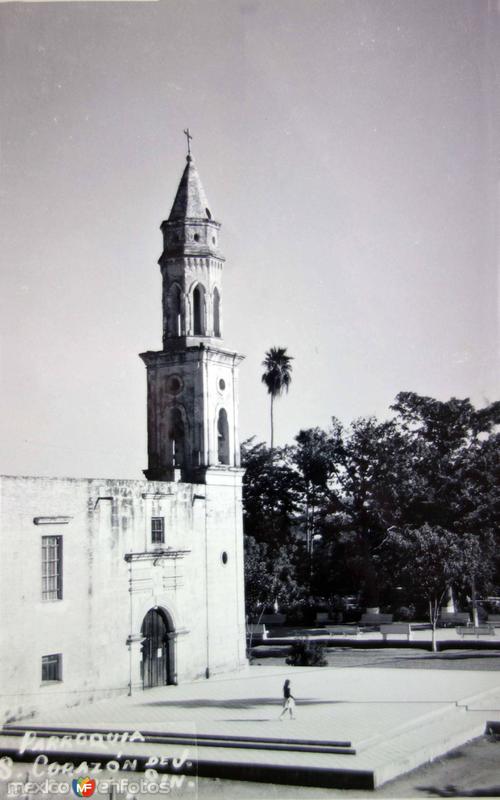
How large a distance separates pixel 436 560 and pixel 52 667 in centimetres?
2105

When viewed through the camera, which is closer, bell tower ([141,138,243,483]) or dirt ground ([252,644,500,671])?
bell tower ([141,138,243,483])

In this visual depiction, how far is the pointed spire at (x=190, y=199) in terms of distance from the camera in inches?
1280

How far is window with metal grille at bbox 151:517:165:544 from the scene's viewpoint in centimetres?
2839

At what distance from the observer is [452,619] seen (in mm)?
46281

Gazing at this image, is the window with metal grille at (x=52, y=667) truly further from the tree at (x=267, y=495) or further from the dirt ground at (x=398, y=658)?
the tree at (x=267, y=495)

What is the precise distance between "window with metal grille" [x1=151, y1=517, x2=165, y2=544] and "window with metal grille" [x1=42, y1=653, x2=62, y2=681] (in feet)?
17.4

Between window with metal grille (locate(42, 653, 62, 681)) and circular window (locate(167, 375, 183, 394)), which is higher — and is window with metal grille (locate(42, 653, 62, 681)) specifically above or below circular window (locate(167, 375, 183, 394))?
below

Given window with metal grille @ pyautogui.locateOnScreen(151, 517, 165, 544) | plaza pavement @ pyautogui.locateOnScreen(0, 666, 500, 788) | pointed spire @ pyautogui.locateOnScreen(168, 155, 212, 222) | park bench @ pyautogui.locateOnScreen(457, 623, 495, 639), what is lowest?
plaza pavement @ pyautogui.locateOnScreen(0, 666, 500, 788)

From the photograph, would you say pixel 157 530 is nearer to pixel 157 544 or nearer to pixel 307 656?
pixel 157 544

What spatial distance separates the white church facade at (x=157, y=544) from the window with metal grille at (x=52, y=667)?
27 mm

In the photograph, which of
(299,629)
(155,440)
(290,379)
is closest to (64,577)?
(155,440)

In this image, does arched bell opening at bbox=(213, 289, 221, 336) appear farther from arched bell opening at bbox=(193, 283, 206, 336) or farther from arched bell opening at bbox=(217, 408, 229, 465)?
arched bell opening at bbox=(217, 408, 229, 465)

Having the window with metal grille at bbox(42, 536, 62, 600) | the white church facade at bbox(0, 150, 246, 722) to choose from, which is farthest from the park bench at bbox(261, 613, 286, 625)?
the window with metal grille at bbox(42, 536, 62, 600)

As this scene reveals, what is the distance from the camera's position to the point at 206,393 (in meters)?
31.2
